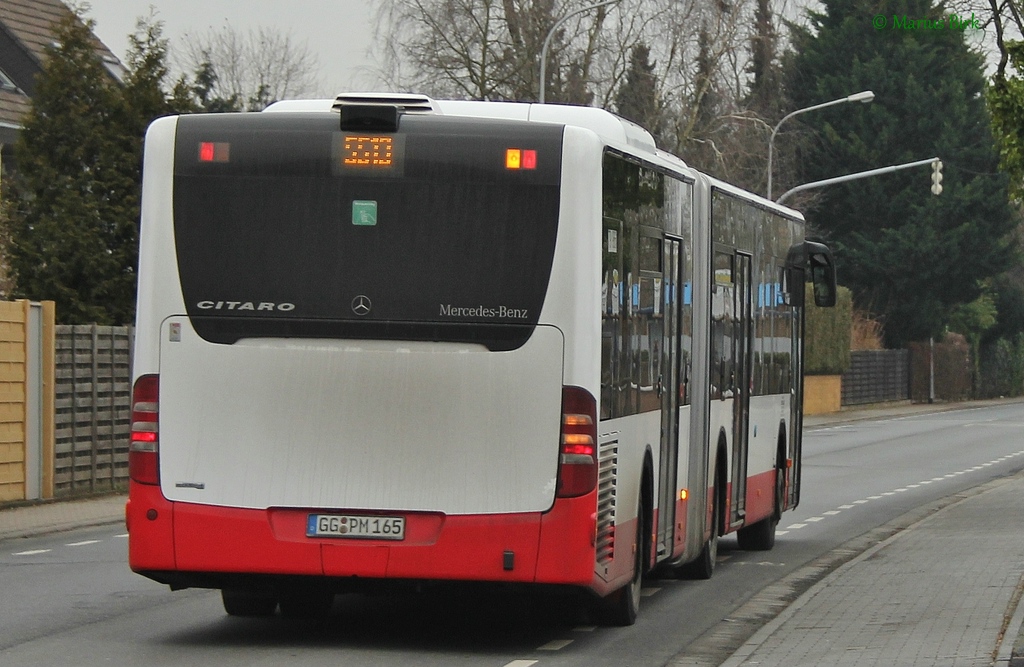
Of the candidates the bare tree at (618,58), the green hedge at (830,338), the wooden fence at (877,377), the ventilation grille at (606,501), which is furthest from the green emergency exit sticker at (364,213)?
the wooden fence at (877,377)

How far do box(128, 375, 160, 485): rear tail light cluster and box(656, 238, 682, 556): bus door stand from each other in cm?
338

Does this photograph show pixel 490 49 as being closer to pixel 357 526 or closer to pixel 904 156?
pixel 904 156

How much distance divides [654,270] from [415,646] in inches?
110

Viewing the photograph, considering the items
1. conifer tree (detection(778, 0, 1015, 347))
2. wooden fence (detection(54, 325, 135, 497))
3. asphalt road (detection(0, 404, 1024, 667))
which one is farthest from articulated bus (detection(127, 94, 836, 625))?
conifer tree (detection(778, 0, 1015, 347))

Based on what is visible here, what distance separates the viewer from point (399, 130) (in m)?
10.1

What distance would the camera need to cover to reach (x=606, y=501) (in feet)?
33.5

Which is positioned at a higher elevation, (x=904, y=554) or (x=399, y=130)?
(x=399, y=130)

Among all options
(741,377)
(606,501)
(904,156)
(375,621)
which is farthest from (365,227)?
(904,156)

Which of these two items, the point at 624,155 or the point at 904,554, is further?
the point at 904,554

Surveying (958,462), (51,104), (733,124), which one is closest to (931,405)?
(733,124)

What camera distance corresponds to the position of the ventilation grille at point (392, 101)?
398 inches

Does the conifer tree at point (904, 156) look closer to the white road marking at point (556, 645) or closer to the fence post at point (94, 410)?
the fence post at point (94, 410)

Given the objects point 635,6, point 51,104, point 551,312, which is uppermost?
point 635,6

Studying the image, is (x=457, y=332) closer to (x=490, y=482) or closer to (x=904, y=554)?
(x=490, y=482)
